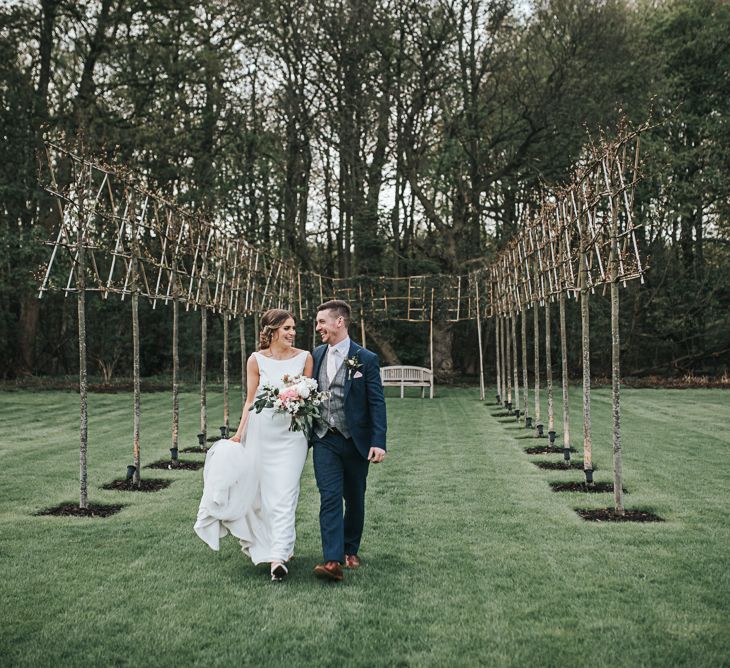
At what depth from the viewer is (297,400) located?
583cm

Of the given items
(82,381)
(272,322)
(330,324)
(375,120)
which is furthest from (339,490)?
(375,120)

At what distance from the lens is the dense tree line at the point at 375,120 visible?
2520 centimetres

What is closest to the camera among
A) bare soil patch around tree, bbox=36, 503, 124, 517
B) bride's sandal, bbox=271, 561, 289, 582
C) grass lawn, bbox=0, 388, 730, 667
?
grass lawn, bbox=0, 388, 730, 667

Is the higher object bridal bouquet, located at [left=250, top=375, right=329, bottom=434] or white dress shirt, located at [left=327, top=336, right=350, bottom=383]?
white dress shirt, located at [left=327, top=336, right=350, bottom=383]

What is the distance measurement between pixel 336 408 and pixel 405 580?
125 centimetres

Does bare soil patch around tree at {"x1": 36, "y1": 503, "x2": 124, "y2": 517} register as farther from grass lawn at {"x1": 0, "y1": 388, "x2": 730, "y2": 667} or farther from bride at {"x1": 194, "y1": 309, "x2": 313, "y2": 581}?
bride at {"x1": 194, "y1": 309, "x2": 313, "y2": 581}

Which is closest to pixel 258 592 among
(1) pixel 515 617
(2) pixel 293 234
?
(1) pixel 515 617

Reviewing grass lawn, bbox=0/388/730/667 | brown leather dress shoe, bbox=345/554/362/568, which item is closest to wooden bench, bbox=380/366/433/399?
grass lawn, bbox=0/388/730/667

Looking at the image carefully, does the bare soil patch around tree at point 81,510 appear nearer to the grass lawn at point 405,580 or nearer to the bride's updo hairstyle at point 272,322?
the grass lawn at point 405,580

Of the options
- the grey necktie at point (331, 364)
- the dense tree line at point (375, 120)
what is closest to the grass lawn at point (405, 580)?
the grey necktie at point (331, 364)

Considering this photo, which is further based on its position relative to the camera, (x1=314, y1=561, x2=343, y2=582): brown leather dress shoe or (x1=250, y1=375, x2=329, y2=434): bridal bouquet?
(x1=250, y1=375, x2=329, y2=434): bridal bouquet

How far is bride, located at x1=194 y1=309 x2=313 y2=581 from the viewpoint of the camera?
Result: 5.84 meters

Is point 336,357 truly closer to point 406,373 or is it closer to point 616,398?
point 616,398

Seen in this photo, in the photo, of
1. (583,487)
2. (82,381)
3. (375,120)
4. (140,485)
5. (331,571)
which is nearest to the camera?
(331,571)
